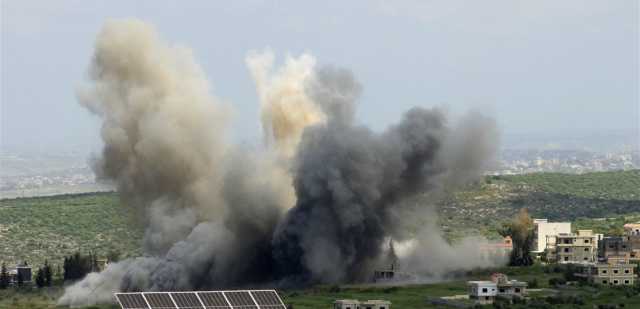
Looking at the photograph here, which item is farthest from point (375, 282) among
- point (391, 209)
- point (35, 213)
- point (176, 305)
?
→ point (35, 213)

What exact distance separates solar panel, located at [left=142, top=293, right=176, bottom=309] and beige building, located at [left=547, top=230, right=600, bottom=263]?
2104 inches

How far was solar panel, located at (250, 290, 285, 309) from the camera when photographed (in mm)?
84000

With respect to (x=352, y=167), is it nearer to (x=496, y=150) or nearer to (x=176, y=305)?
(x=496, y=150)

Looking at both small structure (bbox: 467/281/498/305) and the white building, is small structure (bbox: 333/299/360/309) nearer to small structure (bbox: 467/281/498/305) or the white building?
small structure (bbox: 467/281/498/305)

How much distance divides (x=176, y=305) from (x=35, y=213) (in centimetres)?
10106

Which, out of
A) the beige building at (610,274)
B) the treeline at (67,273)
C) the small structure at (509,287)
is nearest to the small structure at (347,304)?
the small structure at (509,287)

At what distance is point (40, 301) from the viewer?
106625mm

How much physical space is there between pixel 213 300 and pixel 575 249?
5473cm

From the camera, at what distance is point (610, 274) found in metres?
111

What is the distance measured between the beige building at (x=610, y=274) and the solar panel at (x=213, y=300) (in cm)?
3369

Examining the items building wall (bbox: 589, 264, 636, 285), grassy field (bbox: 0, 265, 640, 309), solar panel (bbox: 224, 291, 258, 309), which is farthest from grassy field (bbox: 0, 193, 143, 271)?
solar panel (bbox: 224, 291, 258, 309)

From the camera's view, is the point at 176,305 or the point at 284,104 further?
the point at 284,104

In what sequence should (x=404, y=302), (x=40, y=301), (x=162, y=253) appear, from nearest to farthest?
1. (x=404, y=302)
2. (x=40, y=301)
3. (x=162, y=253)

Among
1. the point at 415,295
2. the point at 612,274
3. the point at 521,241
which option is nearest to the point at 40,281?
the point at 415,295
